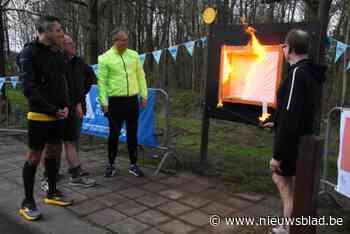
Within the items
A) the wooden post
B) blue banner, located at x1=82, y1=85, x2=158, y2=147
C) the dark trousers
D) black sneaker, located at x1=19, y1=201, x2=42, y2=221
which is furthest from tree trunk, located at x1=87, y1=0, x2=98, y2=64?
the wooden post

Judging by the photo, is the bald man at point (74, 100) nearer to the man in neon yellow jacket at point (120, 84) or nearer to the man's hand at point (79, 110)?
the man's hand at point (79, 110)

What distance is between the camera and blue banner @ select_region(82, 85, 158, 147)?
5461 mm

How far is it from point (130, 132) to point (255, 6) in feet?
37.3

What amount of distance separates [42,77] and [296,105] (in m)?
2.39

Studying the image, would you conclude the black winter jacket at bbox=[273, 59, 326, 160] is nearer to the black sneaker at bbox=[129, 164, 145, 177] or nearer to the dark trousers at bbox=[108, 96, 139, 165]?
the dark trousers at bbox=[108, 96, 139, 165]

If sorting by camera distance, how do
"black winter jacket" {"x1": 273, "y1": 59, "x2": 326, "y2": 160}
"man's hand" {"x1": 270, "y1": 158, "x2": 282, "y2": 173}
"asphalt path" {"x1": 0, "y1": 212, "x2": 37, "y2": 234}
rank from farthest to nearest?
"asphalt path" {"x1": 0, "y1": 212, "x2": 37, "y2": 234} → "man's hand" {"x1": 270, "y1": 158, "x2": 282, "y2": 173} → "black winter jacket" {"x1": 273, "y1": 59, "x2": 326, "y2": 160}

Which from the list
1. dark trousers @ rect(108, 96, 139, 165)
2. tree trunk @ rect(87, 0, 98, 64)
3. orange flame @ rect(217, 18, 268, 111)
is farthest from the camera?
tree trunk @ rect(87, 0, 98, 64)

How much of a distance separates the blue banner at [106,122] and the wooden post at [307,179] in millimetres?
3323

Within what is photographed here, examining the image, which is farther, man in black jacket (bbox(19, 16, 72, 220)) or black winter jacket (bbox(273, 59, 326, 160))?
man in black jacket (bbox(19, 16, 72, 220))

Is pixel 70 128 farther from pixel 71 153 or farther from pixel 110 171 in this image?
pixel 110 171

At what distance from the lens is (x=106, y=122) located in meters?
6.18

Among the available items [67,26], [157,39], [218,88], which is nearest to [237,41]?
[218,88]

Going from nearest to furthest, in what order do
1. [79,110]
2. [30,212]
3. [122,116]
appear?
[30,212], [79,110], [122,116]

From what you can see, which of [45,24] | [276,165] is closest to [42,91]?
[45,24]
